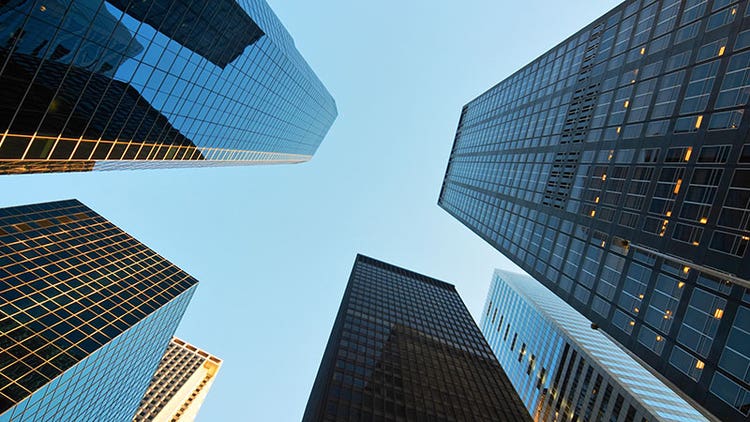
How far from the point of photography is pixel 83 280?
231 ft

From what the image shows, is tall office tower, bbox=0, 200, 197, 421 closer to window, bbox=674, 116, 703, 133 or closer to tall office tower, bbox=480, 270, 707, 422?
window, bbox=674, 116, 703, 133

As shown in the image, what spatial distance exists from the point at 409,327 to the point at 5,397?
72421mm

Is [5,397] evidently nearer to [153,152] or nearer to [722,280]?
[153,152]

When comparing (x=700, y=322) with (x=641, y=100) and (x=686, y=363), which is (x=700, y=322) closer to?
(x=686, y=363)

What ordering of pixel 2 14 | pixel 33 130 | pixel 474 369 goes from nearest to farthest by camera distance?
pixel 2 14
pixel 33 130
pixel 474 369

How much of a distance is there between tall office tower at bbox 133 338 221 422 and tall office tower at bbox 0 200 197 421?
2080 inches

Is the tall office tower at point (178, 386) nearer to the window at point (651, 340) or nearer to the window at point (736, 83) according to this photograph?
the window at point (651, 340)

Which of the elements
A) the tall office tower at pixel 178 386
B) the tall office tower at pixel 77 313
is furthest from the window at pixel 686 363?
the tall office tower at pixel 178 386

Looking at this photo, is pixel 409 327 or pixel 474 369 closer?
pixel 474 369

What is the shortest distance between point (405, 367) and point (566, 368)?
35.4 metres

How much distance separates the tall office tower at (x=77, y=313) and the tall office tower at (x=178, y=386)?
52.8 metres

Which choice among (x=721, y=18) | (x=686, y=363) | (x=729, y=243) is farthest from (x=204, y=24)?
(x=686, y=363)

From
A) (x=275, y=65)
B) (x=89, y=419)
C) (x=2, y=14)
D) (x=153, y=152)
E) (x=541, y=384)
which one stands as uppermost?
(x=275, y=65)

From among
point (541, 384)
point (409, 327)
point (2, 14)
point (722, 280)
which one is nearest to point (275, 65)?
point (2, 14)
